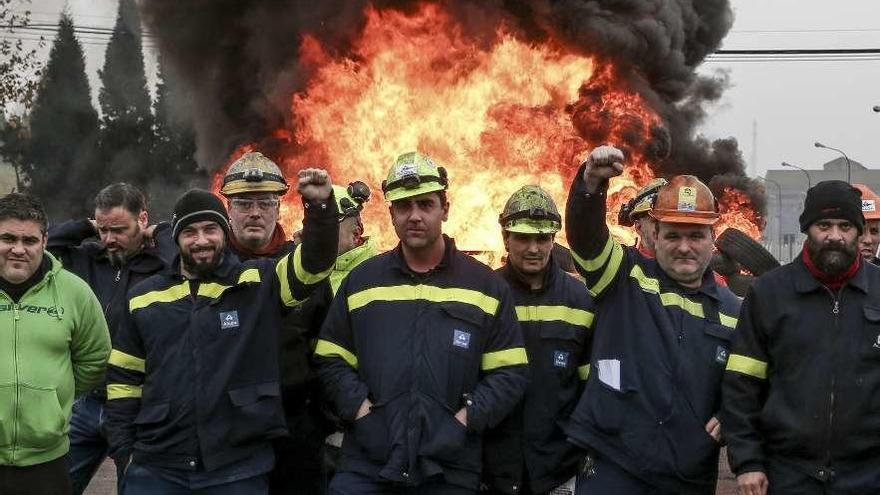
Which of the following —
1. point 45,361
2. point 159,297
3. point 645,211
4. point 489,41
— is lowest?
point 45,361

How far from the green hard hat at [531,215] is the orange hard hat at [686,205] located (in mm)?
522

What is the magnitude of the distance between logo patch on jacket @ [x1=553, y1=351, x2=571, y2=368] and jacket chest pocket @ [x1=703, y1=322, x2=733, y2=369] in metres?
0.66

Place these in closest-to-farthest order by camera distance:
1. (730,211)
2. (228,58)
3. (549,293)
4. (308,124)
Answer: (549,293) → (308,124) → (730,211) → (228,58)

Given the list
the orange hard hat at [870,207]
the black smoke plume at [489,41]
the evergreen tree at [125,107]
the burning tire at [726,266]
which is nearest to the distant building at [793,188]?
the black smoke plume at [489,41]

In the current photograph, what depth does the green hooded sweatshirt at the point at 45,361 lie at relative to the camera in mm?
4457

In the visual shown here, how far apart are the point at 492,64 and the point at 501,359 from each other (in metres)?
17.4

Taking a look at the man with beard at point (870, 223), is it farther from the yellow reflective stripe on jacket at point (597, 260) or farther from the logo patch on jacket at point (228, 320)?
the logo patch on jacket at point (228, 320)

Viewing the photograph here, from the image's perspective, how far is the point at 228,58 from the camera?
25.8 meters

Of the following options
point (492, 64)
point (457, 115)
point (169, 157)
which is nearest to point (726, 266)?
point (457, 115)

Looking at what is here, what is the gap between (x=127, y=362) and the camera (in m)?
4.51

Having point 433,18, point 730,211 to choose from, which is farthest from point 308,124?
point 730,211

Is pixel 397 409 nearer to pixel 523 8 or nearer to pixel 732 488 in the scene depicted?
pixel 732 488

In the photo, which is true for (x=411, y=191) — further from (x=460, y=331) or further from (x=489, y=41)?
(x=489, y=41)

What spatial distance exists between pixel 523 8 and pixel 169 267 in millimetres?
19395
